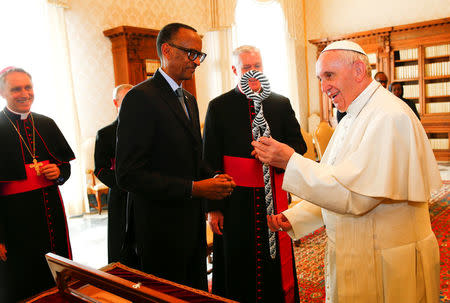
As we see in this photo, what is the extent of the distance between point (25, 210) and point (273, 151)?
1.70 meters

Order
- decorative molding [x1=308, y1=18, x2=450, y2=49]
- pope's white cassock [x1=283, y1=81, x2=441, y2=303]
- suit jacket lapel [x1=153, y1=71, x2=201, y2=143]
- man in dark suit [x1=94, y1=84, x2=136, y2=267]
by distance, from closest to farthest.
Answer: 1. pope's white cassock [x1=283, y1=81, x2=441, y2=303]
2. suit jacket lapel [x1=153, y1=71, x2=201, y2=143]
3. man in dark suit [x1=94, y1=84, x2=136, y2=267]
4. decorative molding [x1=308, y1=18, x2=450, y2=49]

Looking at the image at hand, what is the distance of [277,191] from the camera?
244 centimetres

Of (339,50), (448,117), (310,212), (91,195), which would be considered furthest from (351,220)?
(448,117)

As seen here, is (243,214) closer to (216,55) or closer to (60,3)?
(60,3)

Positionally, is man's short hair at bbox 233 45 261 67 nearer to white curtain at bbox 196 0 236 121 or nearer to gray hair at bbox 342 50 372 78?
gray hair at bbox 342 50 372 78

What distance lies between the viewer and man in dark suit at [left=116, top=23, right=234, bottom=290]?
70.5 inches

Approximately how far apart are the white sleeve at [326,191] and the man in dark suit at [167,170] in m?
0.44

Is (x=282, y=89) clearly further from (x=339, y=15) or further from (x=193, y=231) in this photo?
(x=193, y=231)

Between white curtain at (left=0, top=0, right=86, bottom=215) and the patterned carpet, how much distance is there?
3654 mm

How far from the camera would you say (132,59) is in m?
6.24

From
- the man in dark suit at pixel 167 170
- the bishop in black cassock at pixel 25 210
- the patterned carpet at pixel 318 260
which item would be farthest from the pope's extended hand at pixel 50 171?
the patterned carpet at pixel 318 260

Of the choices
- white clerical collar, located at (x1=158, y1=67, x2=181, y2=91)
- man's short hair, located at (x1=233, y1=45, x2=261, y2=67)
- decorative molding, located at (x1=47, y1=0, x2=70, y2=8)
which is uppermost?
decorative molding, located at (x1=47, y1=0, x2=70, y2=8)

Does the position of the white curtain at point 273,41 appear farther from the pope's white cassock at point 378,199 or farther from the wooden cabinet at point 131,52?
the pope's white cassock at point 378,199

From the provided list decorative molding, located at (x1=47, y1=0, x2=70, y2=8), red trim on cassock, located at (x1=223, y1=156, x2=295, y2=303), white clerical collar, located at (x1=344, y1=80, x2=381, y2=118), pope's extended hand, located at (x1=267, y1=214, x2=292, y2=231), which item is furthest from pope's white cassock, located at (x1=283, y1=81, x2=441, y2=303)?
decorative molding, located at (x1=47, y1=0, x2=70, y2=8)
